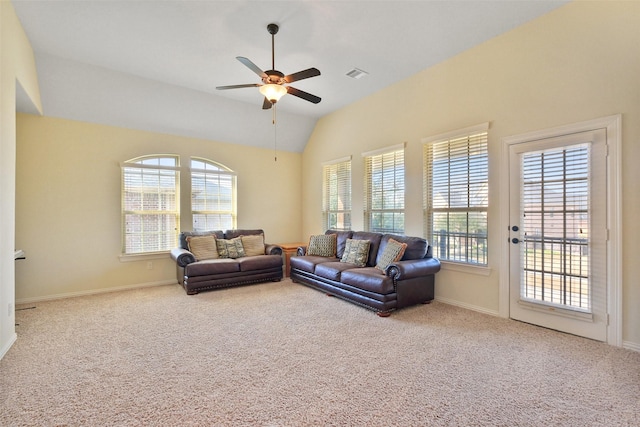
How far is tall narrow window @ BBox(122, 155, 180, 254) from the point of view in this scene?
5113 mm

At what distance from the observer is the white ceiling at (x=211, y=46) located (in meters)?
3.05

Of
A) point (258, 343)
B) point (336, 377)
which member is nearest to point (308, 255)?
point (258, 343)

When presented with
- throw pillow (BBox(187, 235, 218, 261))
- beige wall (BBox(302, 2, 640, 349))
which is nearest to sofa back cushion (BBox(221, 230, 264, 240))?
throw pillow (BBox(187, 235, 218, 261))

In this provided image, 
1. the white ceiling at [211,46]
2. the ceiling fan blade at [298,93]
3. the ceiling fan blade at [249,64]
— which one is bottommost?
the ceiling fan blade at [298,93]

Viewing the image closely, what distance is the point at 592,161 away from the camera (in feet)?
9.80

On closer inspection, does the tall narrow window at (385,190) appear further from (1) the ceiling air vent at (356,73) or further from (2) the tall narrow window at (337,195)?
(1) the ceiling air vent at (356,73)

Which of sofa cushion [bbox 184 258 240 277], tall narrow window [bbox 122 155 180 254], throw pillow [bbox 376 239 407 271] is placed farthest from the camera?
tall narrow window [bbox 122 155 180 254]

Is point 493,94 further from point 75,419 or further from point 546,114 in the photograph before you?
point 75,419

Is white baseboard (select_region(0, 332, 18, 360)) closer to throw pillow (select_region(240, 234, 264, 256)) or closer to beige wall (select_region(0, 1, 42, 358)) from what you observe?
beige wall (select_region(0, 1, 42, 358))

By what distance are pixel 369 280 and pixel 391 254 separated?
1.98 feet

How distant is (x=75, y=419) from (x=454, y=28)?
4.81 m

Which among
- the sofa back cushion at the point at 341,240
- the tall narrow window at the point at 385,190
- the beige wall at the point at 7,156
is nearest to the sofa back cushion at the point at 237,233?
the sofa back cushion at the point at 341,240

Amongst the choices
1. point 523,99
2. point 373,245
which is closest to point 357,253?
point 373,245

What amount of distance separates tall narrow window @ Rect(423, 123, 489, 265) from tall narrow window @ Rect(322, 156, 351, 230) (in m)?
1.79
